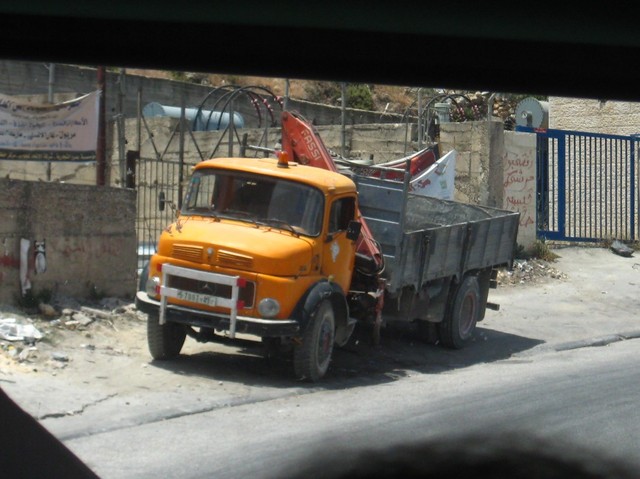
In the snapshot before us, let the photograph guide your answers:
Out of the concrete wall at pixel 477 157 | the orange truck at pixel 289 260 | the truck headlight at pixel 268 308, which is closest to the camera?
the truck headlight at pixel 268 308

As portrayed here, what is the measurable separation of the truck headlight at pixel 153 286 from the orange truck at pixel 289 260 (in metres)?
0.01

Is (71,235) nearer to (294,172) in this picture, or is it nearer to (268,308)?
(294,172)

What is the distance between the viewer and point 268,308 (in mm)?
10188

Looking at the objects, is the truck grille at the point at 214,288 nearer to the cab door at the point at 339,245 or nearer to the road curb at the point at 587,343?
the cab door at the point at 339,245

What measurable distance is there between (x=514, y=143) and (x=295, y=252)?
377 inches

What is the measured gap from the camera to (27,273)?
1175cm

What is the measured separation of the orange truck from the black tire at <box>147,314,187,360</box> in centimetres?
1

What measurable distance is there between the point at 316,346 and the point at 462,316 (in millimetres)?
3633

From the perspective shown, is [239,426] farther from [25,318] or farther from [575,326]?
[575,326]

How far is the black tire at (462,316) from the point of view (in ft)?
43.1

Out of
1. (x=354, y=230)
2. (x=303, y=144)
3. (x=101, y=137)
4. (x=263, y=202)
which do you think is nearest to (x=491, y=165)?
(x=303, y=144)

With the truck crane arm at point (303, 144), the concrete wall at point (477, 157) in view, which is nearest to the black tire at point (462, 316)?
the truck crane arm at point (303, 144)

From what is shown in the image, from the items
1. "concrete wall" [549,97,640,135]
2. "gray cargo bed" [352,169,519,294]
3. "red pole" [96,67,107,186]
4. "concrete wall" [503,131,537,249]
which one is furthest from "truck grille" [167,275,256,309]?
"concrete wall" [549,97,640,135]

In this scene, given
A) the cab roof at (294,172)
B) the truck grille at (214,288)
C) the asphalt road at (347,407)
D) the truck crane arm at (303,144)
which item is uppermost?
the truck crane arm at (303,144)
